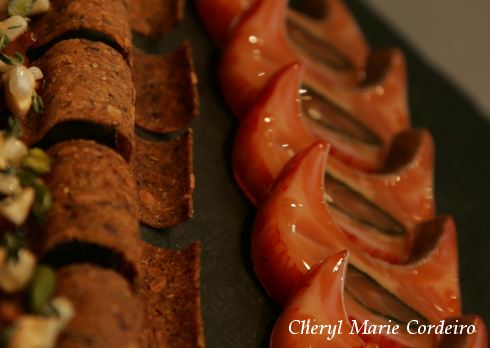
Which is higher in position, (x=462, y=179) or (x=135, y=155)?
(x=135, y=155)

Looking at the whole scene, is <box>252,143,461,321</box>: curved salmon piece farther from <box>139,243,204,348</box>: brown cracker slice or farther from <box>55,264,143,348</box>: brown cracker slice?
<box>55,264,143,348</box>: brown cracker slice

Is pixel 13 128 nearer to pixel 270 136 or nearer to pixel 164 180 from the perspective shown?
pixel 164 180

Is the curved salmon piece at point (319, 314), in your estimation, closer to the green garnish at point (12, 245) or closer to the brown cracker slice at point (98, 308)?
the brown cracker slice at point (98, 308)

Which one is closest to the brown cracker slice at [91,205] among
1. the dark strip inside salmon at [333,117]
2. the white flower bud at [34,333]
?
the white flower bud at [34,333]

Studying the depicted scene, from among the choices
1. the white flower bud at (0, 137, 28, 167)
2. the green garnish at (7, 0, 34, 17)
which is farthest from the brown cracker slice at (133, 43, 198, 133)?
the white flower bud at (0, 137, 28, 167)

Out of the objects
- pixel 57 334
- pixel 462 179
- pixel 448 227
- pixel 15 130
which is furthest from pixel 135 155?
pixel 462 179

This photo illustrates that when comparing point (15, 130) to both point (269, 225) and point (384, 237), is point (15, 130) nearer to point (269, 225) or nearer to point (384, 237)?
point (269, 225)
